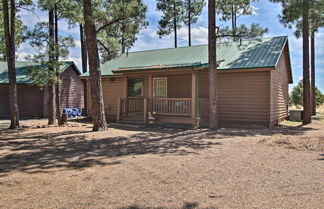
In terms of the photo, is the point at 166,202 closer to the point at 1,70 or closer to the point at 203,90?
the point at 203,90

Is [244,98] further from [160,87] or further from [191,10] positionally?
[191,10]

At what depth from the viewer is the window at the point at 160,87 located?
14.9 metres

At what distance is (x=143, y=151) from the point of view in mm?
6914

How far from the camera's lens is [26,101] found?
19.8 m

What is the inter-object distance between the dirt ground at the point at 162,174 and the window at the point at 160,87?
7.11 m

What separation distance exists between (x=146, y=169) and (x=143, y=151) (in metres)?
1.79

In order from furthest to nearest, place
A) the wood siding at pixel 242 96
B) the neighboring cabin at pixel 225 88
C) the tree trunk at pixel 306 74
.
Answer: the tree trunk at pixel 306 74 < the wood siding at pixel 242 96 < the neighboring cabin at pixel 225 88

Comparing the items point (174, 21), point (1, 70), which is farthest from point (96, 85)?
point (174, 21)

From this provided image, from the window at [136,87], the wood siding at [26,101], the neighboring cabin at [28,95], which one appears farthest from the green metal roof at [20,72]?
the window at [136,87]

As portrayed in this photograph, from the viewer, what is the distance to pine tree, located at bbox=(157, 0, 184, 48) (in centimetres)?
2466

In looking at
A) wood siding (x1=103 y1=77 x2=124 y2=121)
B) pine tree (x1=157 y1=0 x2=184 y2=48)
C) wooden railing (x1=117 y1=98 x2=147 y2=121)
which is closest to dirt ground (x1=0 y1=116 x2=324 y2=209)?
wooden railing (x1=117 y1=98 x2=147 y2=121)

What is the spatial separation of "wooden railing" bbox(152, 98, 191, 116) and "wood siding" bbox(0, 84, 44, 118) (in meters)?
11.0

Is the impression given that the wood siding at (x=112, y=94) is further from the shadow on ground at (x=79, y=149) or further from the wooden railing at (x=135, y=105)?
the shadow on ground at (x=79, y=149)

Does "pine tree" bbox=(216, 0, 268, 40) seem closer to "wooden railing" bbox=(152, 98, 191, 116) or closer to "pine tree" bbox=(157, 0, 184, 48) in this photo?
"wooden railing" bbox=(152, 98, 191, 116)
